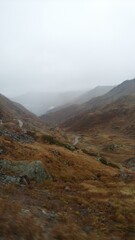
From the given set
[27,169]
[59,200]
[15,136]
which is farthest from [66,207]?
[15,136]

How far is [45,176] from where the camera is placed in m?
37.7

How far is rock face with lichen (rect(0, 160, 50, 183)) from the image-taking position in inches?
1417

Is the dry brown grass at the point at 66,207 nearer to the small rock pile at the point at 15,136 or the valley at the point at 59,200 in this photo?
the valley at the point at 59,200

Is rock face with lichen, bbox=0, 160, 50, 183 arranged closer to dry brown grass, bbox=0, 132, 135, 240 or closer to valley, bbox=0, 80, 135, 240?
valley, bbox=0, 80, 135, 240

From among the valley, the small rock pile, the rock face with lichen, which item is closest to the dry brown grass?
the valley

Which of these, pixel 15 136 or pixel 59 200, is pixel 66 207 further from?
pixel 15 136

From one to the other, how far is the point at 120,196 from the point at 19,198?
40.9 feet

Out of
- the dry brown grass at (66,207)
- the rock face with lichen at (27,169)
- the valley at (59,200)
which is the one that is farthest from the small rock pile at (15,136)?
the rock face with lichen at (27,169)

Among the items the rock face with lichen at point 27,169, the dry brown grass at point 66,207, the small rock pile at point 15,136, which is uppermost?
the small rock pile at point 15,136

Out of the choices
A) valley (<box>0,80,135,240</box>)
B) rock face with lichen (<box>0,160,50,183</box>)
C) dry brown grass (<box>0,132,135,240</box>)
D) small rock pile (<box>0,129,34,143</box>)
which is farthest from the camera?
small rock pile (<box>0,129,34,143</box>)

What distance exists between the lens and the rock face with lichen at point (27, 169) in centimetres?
3600

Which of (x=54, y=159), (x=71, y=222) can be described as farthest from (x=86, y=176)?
(x=71, y=222)

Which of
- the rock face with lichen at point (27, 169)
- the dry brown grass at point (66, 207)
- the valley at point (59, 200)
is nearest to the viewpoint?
the dry brown grass at point (66, 207)

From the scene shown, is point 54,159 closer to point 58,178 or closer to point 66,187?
point 58,178
